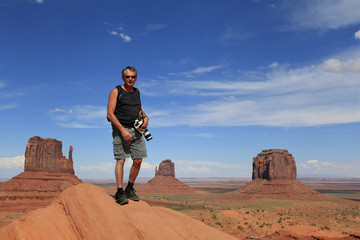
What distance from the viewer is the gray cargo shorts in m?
5.98

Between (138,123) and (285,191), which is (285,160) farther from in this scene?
(138,123)

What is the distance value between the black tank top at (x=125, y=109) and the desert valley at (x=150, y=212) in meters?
1.61

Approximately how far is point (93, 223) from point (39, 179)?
69.1 metres

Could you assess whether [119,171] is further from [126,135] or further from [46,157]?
[46,157]

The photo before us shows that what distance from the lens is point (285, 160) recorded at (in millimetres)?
98188

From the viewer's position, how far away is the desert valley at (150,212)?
201 inches

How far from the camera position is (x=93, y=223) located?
5.05 metres

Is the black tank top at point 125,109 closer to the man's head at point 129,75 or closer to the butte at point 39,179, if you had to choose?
the man's head at point 129,75

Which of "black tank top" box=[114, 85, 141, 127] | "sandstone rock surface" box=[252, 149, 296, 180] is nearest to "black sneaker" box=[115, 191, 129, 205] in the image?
"black tank top" box=[114, 85, 141, 127]

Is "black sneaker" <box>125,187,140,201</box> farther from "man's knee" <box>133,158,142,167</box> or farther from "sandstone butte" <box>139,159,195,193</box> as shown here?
"sandstone butte" <box>139,159,195,193</box>

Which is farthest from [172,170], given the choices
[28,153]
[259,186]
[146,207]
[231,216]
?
[146,207]

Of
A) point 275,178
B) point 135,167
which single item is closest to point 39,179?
point 135,167

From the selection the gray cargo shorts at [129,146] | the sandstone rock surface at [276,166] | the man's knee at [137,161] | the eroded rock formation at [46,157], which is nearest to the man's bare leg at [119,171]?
the gray cargo shorts at [129,146]

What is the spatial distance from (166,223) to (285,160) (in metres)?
100
